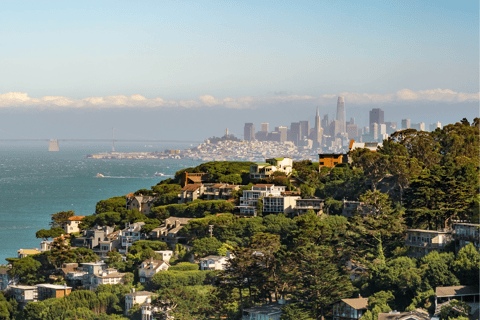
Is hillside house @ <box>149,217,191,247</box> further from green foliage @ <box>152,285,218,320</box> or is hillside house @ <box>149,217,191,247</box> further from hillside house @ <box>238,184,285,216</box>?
green foliage @ <box>152,285,218,320</box>

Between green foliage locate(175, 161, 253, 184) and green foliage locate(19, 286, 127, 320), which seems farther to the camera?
green foliage locate(175, 161, 253, 184)

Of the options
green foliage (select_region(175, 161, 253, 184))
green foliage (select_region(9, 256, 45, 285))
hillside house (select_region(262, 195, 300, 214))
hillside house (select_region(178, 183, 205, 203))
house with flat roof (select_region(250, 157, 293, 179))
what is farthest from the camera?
green foliage (select_region(175, 161, 253, 184))

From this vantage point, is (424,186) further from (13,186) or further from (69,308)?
(13,186)

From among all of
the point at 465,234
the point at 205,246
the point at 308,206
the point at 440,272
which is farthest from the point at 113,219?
the point at 440,272

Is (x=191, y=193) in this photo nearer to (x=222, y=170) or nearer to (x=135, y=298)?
(x=222, y=170)

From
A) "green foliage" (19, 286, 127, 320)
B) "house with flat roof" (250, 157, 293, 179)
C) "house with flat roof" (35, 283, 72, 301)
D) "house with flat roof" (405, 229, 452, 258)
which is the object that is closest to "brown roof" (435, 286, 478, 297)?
"house with flat roof" (405, 229, 452, 258)

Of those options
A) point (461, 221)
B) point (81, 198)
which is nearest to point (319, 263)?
point (461, 221)
